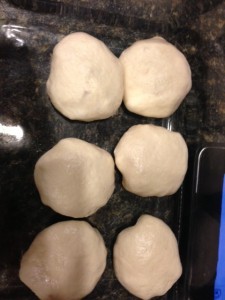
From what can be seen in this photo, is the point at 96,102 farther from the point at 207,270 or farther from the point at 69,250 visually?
the point at 207,270

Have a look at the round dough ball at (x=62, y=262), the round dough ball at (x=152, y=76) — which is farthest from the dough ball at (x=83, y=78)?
the round dough ball at (x=62, y=262)

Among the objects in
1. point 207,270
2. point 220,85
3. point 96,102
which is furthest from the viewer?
point 220,85

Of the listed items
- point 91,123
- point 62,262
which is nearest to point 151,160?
point 91,123

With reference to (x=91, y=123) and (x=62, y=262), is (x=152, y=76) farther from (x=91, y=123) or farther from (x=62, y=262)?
(x=62, y=262)

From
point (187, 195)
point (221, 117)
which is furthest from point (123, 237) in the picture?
point (221, 117)

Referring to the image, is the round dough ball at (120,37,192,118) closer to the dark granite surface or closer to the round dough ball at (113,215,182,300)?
the dark granite surface


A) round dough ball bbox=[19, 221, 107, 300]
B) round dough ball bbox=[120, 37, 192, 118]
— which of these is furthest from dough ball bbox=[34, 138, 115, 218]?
round dough ball bbox=[120, 37, 192, 118]

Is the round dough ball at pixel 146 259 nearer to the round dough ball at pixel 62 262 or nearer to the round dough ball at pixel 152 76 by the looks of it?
the round dough ball at pixel 62 262
